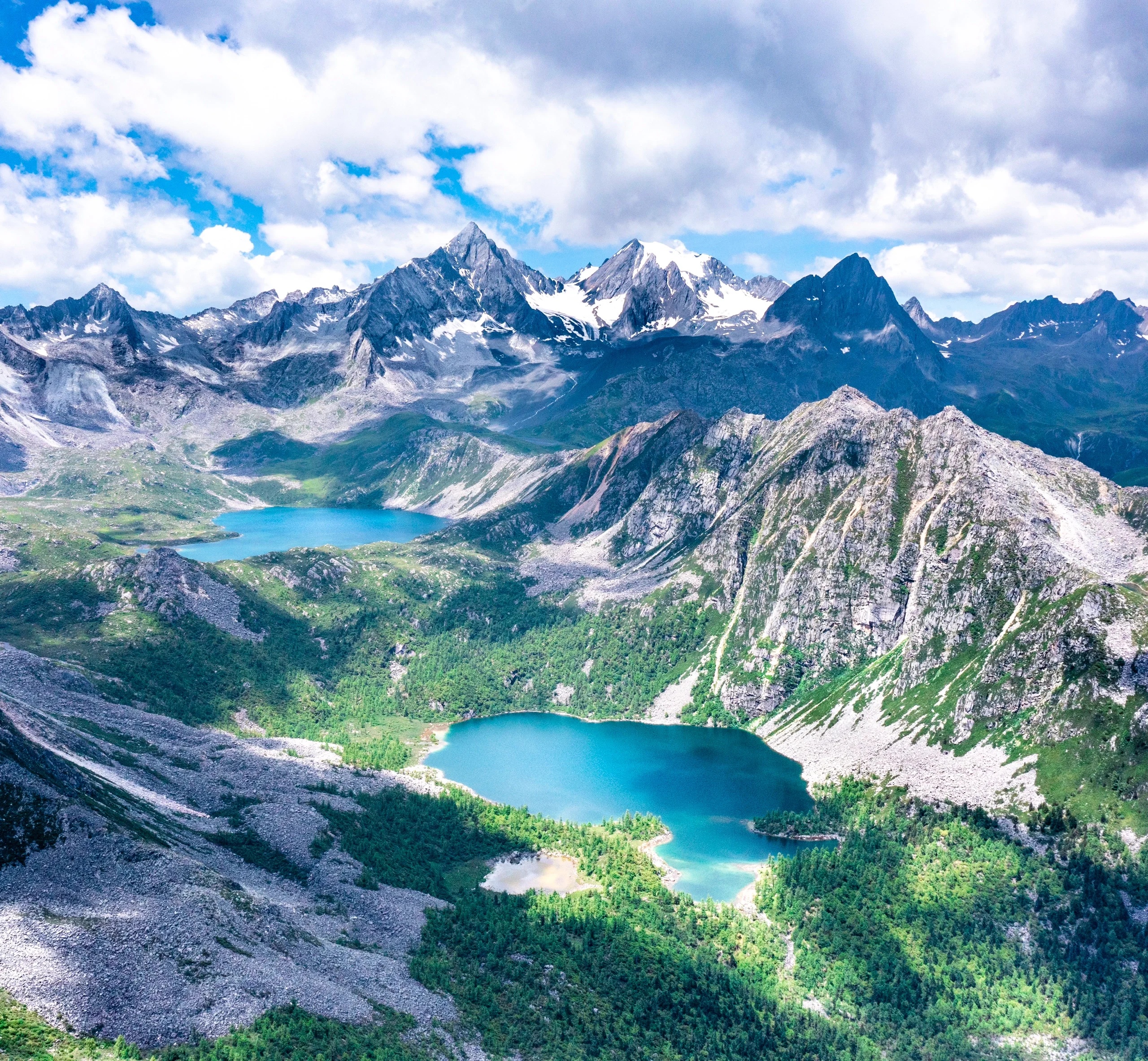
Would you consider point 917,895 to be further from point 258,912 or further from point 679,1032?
point 258,912

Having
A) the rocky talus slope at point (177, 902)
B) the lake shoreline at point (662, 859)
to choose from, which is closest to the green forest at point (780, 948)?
the lake shoreline at point (662, 859)

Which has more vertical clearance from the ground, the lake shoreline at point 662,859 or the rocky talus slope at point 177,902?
the rocky talus slope at point 177,902

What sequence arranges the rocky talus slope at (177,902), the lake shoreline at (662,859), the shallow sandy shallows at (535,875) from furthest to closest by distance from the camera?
1. the lake shoreline at (662,859)
2. the shallow sandy shallows at (535,875)
3. the rocky talus slope at (177,902)

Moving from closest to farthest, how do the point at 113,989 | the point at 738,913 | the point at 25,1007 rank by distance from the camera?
1. the point at 25,1007
2. the point at 113,989
3. the point at 738,913

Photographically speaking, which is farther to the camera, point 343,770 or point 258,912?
point 343,770

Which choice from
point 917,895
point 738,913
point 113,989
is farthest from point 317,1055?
point 917,895

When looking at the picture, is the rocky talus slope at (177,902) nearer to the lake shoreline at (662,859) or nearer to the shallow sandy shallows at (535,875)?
the shallow sandy shallows at (535,875)

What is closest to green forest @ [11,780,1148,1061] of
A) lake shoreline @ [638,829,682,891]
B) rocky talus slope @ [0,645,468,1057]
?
lake shoreline @ [638,829,682,891]
